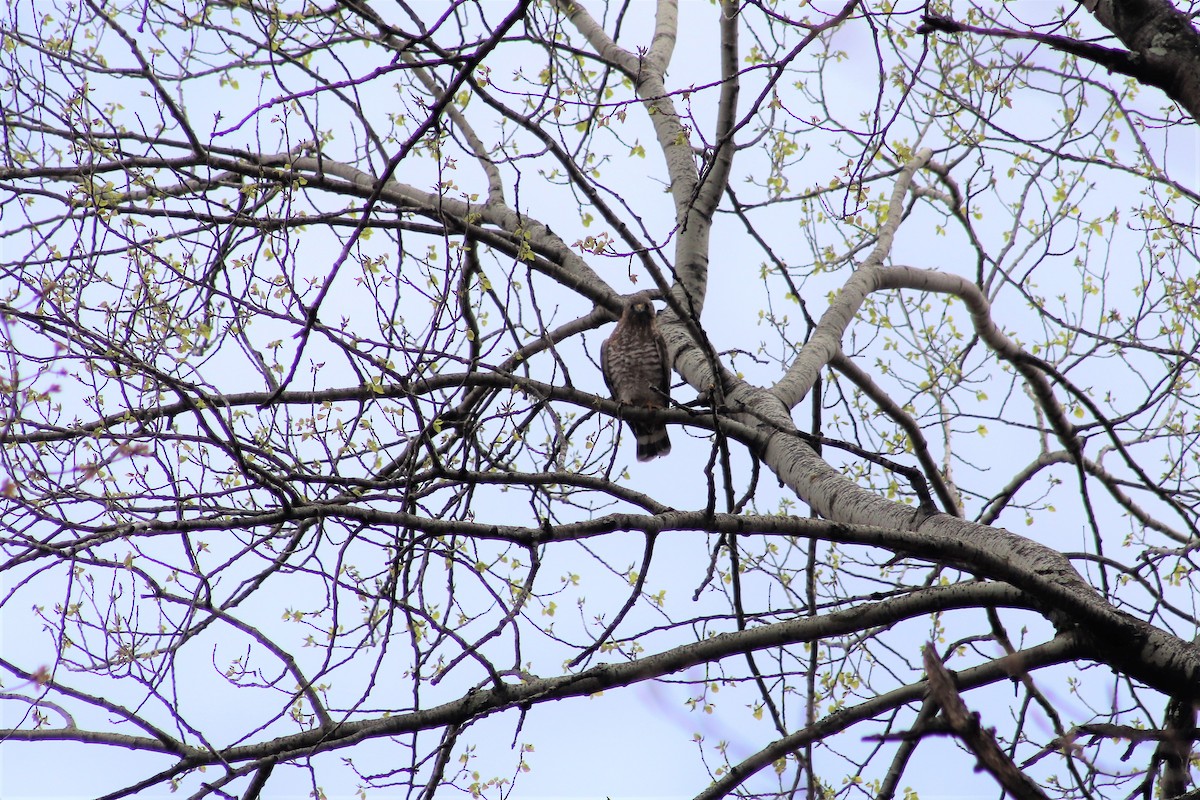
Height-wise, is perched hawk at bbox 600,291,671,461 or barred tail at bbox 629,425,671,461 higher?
perched hawk at bbox 600,291,671,461

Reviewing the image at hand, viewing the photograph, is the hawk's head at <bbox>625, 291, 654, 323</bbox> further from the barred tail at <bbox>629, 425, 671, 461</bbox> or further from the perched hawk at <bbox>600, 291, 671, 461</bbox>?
the barred tail at <bbox>629, 425, 671, 461</bbox>

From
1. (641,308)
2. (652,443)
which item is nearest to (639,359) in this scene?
(641,308)

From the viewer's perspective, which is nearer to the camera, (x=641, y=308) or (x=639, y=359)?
(x=641, y=308)

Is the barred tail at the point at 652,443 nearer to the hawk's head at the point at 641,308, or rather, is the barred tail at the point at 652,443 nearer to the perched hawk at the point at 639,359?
the perched hawk at the point at 639,359

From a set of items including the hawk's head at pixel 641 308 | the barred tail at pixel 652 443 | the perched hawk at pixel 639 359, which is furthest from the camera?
the barred tail at pixel 652 443

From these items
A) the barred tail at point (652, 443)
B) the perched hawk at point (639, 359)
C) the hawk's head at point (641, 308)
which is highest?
the hawk's head at point (641, 308)

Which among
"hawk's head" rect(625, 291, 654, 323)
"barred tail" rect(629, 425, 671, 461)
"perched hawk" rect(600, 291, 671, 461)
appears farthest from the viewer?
"barred tail" rect(629, 425, 671, 461)

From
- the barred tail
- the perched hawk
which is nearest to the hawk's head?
the perched hawk

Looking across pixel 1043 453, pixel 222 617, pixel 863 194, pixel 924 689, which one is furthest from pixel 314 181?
pixel 1043 453

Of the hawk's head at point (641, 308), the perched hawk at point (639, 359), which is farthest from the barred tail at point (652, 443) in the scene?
the hawk's head at point (641, 308)

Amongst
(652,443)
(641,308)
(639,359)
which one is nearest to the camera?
(641,308)

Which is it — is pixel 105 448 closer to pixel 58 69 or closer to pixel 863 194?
pixel 58 69

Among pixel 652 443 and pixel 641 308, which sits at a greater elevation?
pixel 641 308

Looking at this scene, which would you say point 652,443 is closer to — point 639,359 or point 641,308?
point 639,359
